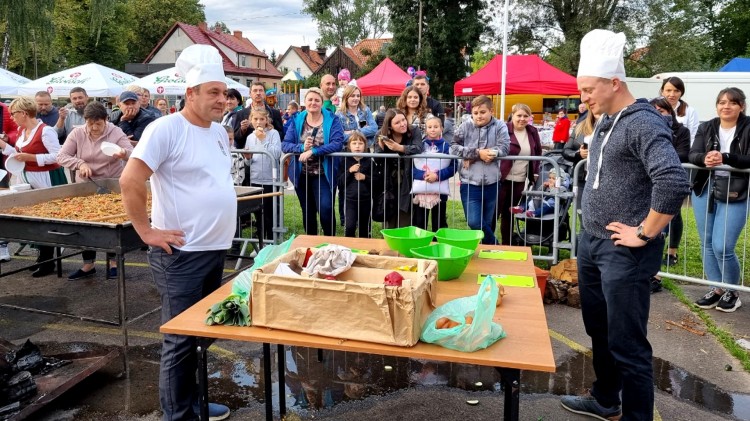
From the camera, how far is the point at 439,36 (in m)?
35.1

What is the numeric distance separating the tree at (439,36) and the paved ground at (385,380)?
103ft

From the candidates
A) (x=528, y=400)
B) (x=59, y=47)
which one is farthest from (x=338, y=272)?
(x=59, y=47)

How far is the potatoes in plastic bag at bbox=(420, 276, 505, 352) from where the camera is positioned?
8.07 feet

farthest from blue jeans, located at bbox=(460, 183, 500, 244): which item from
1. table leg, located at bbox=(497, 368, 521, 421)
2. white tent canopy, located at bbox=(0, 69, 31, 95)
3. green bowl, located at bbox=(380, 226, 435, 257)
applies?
white tent canopy, located at bbox=(0, 69, 31, 95)

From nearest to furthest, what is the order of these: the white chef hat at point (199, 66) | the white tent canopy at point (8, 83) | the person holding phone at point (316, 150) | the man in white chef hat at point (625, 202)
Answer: the man in white chef hat at point (625, 202), the white chef hat at point (199, 66), the person holding phone at point (316, 150), the white tent canopy at point (8, 83)

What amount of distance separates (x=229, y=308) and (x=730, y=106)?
17.4 ft

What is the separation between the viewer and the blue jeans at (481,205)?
682 cm

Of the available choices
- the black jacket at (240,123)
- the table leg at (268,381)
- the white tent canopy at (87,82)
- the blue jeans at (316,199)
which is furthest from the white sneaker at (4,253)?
the white tent canopy at (87,82)

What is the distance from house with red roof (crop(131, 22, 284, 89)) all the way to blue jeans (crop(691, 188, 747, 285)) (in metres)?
49.6

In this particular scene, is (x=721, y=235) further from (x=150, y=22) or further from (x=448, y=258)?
(x=150, y=22)

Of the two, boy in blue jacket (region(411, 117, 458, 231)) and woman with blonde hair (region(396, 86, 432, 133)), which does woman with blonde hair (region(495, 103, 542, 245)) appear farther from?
woman with blonde hair (region(396, 86, 432, 133))

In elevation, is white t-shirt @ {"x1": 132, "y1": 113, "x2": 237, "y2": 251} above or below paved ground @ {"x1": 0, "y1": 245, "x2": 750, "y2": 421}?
above

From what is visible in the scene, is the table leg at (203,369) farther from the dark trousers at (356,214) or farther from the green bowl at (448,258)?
the dark trousers at (356,214)

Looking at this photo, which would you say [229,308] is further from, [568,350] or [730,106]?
[730,106]
